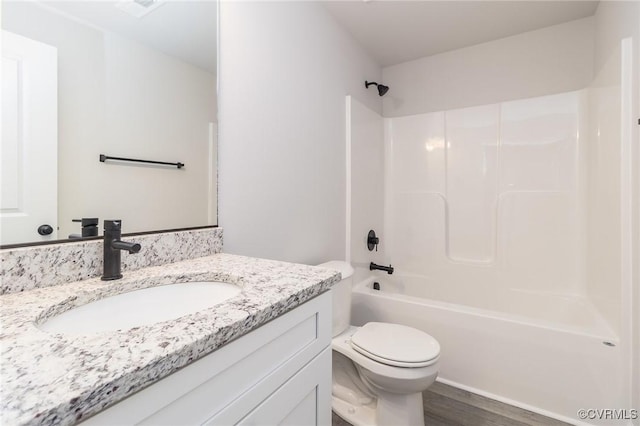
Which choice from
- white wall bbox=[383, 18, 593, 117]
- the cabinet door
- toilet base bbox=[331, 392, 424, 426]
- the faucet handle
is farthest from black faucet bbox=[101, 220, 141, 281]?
white wall bbox=[383, 18, 593, 117]

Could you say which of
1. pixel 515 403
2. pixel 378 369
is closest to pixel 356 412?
pixel 378 369

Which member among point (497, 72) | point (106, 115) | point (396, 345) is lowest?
point (396, 345)

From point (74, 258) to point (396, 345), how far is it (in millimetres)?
1306

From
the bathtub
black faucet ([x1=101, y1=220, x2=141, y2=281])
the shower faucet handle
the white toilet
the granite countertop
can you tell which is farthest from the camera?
the shower faucet handle

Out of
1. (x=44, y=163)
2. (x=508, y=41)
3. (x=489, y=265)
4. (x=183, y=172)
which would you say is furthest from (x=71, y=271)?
(x=508, y=41)

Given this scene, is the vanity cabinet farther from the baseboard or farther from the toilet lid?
the baseboard

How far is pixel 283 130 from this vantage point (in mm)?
1539

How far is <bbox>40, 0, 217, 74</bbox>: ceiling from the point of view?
2.72 ft

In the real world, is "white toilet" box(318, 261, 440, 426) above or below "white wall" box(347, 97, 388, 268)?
below

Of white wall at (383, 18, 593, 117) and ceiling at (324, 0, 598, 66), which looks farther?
white wall at (383, 18, 593, 117)

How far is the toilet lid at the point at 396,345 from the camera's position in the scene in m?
1.26

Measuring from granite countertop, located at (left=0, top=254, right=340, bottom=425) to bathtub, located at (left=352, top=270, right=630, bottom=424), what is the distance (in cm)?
130

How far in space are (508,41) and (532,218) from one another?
1421 mm

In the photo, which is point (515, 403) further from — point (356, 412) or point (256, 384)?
point (256, 384)
